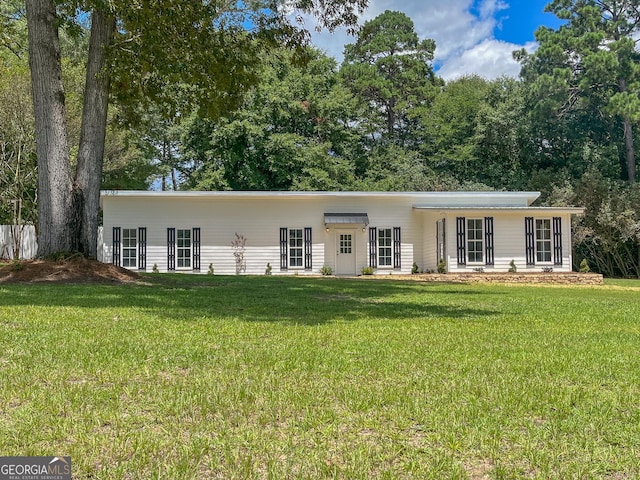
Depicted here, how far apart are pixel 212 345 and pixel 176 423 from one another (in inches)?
78.5

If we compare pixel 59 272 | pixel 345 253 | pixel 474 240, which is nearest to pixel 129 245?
pixel 345 253

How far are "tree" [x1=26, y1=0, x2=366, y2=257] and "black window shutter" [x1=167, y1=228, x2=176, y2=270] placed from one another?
889 centimetres

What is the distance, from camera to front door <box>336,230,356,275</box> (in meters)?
21.5

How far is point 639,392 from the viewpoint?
11.9ft

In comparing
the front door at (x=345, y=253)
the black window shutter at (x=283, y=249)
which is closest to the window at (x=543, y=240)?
the front door at (x=345, y=253)

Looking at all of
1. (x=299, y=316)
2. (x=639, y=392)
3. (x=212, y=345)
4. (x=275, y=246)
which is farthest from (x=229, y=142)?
(x=639, y=392)

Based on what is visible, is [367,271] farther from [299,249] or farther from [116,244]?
[116,244]

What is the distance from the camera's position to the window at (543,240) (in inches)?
819

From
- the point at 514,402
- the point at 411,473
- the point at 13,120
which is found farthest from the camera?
the point at 13,120

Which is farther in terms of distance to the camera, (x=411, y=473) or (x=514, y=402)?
(x=514, y=402)

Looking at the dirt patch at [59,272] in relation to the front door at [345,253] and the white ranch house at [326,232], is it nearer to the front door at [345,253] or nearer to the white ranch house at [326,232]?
the white ranch house at [326,232]

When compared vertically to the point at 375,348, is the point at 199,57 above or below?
above

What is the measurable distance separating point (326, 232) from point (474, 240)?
5.14 meters

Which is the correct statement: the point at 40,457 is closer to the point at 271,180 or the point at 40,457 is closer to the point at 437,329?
the point at 437,329
